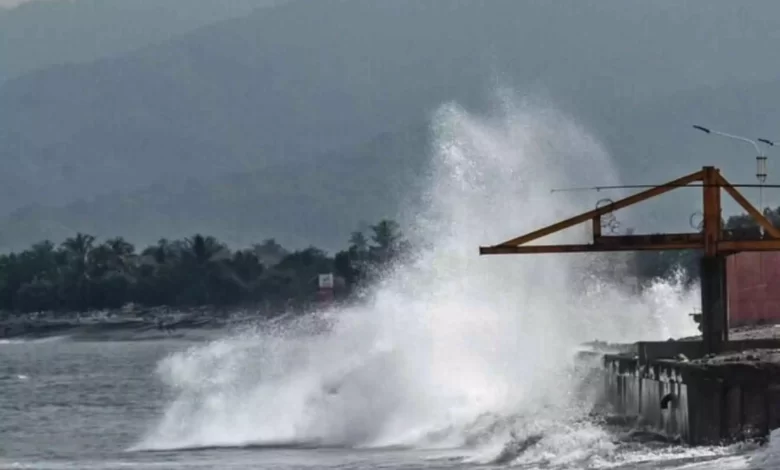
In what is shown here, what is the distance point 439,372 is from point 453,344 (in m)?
1.80

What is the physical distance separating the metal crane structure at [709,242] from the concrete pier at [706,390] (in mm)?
641

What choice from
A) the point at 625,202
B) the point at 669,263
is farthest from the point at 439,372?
the point at 669,263

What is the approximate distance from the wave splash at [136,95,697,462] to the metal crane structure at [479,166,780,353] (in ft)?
11.7

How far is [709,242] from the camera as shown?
46188 mm

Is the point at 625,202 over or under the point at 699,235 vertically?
over

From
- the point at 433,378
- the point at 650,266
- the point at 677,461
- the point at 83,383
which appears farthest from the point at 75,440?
the point at 650,266

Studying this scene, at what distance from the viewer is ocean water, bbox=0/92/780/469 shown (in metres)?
46.4

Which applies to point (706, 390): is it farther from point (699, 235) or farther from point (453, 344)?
point (453, 344)

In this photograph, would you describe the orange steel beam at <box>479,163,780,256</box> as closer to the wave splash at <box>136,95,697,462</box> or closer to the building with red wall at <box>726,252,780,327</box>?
the wave splash at <box>136,95,697,462</box>

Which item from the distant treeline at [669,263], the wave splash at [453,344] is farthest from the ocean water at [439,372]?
the distant treeline at [669,263]

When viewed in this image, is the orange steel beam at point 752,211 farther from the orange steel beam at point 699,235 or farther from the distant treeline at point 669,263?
the distant treeline at point 669,263

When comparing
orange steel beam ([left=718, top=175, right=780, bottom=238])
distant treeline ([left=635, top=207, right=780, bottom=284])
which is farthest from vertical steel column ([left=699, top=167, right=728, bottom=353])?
distant treeline ([left=635, top=207, right=780, bottom=284])

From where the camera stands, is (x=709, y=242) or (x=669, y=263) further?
(x=669, y=263)

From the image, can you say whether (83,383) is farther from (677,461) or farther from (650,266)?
(677,461)
